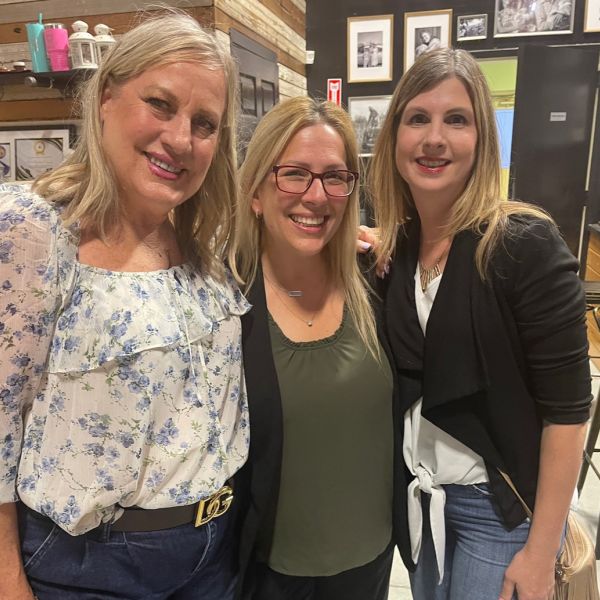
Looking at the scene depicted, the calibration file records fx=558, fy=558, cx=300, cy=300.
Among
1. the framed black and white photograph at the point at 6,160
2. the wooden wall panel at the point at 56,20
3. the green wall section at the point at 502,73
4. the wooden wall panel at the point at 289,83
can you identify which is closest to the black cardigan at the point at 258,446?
the wooden wall panel at the point at 56,20

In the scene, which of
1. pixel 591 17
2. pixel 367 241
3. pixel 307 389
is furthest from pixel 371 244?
pixel 591 17

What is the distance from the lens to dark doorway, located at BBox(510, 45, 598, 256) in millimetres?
5516

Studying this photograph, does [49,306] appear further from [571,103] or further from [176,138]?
[571,103]

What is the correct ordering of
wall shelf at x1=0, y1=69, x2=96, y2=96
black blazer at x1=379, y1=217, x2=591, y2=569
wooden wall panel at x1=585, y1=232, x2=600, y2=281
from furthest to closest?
wooden wall panel at x1=585, y1=232, x2=600, y2=281 → wall shelf at x1=0, y1=69, x2=96, y2=96 → black blazer at x1=379, y1=217, x2=591, y2=569

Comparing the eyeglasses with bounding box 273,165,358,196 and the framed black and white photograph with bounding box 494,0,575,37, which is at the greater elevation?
the framed black and white photograph with bounding box 494,0,575,37

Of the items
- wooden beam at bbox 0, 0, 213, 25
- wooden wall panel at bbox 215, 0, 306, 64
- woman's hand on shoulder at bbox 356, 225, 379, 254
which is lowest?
woman's hand on shoulder at bbox 356, 225, 379, 254

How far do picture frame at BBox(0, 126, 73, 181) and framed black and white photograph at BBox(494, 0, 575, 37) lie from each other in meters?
4.41

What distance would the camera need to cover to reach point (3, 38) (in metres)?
3.45

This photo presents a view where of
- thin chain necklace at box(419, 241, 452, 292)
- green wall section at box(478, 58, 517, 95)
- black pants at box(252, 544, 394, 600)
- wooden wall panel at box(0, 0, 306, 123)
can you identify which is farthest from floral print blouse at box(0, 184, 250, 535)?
green wall section at box(478, 58, 517, 95)

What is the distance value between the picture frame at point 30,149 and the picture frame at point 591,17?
503 cm

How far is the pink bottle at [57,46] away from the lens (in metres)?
3.03

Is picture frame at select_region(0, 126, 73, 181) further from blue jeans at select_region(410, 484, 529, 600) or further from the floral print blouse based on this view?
blue jeans at select_region(410, 484, 529, 600)

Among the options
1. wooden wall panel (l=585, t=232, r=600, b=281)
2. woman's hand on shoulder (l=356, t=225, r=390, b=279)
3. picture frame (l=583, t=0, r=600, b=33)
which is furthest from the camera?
wooden wall panel (l=585, t=232, r=600, b=281)

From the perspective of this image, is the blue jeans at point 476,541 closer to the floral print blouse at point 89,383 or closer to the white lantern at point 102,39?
the floral print blouse at point 89,383
